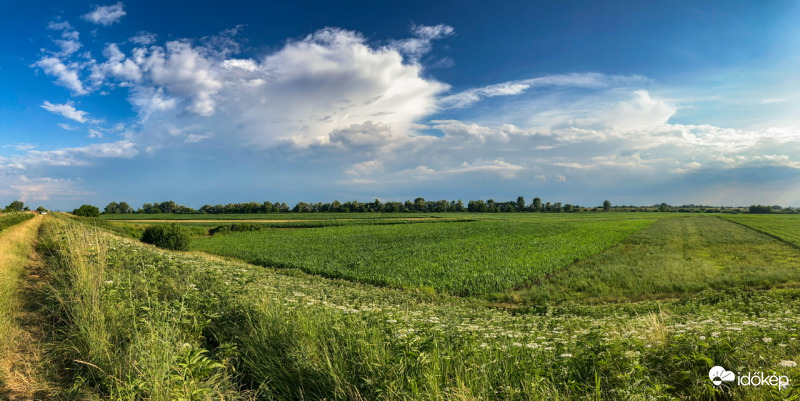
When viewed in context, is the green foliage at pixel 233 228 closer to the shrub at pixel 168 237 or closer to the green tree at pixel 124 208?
the shrub at pixel 168 237

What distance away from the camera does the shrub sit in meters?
34.6

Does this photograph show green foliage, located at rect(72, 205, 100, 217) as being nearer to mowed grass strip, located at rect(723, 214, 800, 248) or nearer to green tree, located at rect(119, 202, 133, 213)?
green tree, located at rect(119, 202, 133, 213)

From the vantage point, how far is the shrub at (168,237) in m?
34.6

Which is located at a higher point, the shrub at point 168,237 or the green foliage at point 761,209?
the green foliage at point 761,209

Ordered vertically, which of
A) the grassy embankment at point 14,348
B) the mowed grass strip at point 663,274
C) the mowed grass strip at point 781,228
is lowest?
the mowed grass strip at point 663,274

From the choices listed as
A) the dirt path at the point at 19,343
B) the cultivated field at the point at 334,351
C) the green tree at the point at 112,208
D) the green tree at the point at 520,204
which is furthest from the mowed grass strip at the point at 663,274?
the green tree at the point at 112,208

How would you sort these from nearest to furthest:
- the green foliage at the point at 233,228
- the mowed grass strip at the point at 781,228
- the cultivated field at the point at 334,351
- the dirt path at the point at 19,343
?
1. the cultivated field at the point at 334,351
2. the dirt path at the point at 19,343
3. the mowed grass strip at the point at 781,228
4. the green foliage at the point at 233,228

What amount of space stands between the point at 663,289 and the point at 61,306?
924 inches

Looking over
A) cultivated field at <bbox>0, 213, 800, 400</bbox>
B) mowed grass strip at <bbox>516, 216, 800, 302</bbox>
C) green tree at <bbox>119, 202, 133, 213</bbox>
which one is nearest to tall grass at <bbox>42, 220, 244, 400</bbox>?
cultivated field at <bbox>0, 213, 800, 400</bbox>

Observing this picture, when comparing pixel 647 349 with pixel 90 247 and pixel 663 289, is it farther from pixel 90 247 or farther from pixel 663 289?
pixel 663 289

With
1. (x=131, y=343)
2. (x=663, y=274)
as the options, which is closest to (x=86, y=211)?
(x=131, y=343)

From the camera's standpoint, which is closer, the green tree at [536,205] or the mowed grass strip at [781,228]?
the mowed grass strip at [781,228]

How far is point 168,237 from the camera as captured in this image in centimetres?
3491

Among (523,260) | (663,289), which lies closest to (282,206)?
(523,260)
